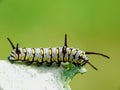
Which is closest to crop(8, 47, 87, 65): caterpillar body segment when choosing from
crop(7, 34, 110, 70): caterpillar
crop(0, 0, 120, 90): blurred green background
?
crop(7, 34, 110, 70): caterpillar

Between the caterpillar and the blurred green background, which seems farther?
the blurred green background

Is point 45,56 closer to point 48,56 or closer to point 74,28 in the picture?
point 48,56

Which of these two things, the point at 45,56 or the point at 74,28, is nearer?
the point at 45,56

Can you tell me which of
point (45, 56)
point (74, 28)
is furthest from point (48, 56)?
point (74, 28)

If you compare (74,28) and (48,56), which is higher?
(48,56)

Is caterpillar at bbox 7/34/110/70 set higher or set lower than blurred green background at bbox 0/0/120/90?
higher

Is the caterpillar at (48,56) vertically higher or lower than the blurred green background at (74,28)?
higher

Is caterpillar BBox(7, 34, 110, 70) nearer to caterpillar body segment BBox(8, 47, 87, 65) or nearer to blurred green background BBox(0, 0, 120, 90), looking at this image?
caterpillar body segment BBox(8, 47, 87, 65)

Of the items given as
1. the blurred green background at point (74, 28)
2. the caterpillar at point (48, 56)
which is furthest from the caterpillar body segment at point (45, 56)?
the blurred green background at point (74, 28)

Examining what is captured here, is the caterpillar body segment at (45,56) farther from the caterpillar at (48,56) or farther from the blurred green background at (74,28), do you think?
the blurred green background at (74,28)
